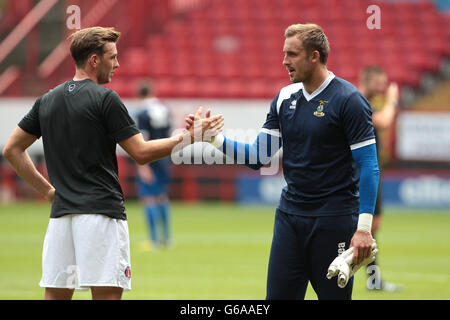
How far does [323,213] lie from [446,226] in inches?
507

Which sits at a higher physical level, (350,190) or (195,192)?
(350,190)

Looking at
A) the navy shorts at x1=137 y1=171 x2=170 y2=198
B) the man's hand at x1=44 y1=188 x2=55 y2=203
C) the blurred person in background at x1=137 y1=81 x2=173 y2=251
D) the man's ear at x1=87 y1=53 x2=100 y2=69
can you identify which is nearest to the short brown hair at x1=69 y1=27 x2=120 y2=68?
the man's ear at x1=87 y1=53 x2=100 y2=69

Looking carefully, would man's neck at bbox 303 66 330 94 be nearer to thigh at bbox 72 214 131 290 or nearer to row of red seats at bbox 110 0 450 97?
thigh at bbox 72 214 131 290

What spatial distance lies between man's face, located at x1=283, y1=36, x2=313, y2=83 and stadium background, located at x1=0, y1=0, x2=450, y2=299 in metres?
6.19

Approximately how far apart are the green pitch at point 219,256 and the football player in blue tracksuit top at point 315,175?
351cm

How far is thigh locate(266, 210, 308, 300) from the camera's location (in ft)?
19.0

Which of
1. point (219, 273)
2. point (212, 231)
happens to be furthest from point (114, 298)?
point (212, 231)

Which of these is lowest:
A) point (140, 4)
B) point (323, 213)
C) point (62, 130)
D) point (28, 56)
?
point (323, 213)

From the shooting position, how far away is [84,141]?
5.39 meters

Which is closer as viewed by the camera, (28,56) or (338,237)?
(338,237)

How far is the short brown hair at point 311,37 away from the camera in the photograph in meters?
5.78

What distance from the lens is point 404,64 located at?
1024 inches

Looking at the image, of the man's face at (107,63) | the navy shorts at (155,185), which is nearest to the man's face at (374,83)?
the man's face at (107,63)

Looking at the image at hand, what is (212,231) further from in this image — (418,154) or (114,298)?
(114,298)
